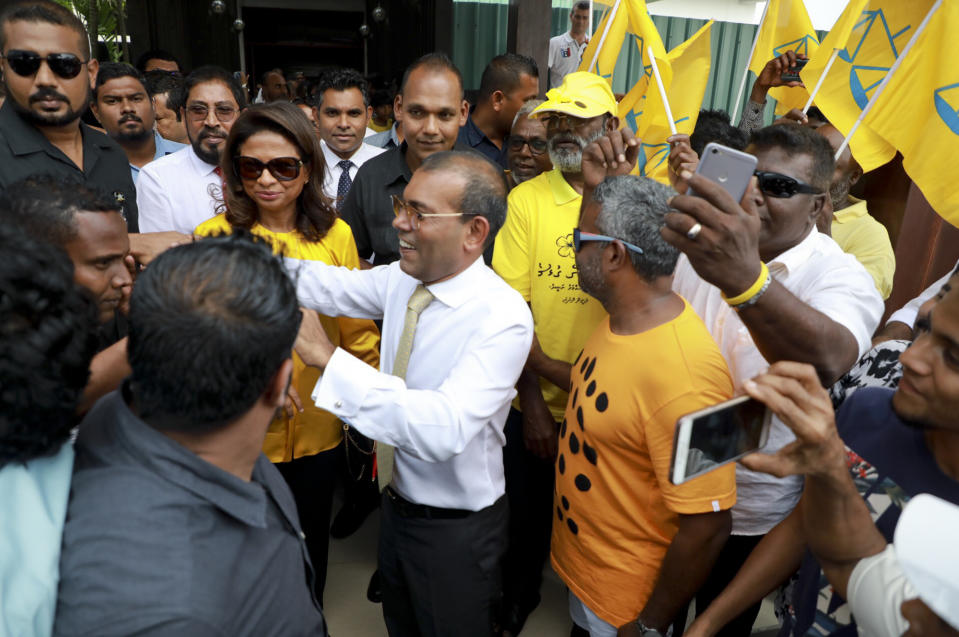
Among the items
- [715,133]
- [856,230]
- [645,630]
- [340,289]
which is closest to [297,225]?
[340,289]

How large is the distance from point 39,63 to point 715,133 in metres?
3.53

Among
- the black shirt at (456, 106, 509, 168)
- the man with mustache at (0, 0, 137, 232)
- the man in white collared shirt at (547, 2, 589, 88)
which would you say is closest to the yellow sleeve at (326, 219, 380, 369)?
the man with mustache at (0, 0, 137, 232)

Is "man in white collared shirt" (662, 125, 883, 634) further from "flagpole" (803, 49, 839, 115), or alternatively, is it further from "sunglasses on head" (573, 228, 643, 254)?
"flagpole" (803, 49, 839, 115)

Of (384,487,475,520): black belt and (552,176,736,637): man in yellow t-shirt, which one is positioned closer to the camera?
(552,176,736,637): man in yellow t-shirt

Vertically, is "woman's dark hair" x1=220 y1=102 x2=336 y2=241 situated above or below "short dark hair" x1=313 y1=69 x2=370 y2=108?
below

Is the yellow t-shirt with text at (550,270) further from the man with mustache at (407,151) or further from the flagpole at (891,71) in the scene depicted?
the flagpole at (891,71)

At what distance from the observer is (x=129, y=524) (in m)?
0.99

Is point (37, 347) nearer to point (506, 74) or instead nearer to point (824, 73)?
point (824, 73)

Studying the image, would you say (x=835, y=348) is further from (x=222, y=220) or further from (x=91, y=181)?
(x=91, y=181)

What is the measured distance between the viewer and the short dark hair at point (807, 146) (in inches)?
85.5

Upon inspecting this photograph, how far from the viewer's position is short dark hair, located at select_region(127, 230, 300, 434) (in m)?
1.04

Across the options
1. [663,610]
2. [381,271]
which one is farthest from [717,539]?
[381,271]

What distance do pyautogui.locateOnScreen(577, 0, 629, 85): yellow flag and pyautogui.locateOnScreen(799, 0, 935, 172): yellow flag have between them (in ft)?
3.51

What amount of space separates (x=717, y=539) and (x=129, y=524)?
150 cm
